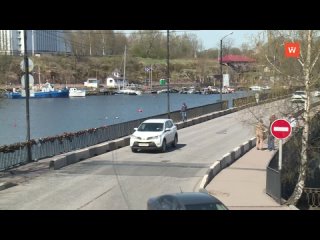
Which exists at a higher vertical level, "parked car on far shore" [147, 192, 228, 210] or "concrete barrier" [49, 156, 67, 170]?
"parked car on far shore" [147, 192, 228, 210]

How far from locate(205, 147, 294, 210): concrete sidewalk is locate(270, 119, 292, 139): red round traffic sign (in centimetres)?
215

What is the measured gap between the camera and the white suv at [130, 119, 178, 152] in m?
24.8

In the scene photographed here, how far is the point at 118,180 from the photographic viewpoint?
712 inches

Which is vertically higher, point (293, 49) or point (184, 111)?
point (293, 49)

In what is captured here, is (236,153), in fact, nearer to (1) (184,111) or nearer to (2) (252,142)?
(2) (252,142)

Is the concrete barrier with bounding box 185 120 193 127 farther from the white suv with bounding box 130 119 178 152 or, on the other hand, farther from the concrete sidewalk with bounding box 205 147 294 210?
the concrete sidewalk with bounding box 205 147 294 210

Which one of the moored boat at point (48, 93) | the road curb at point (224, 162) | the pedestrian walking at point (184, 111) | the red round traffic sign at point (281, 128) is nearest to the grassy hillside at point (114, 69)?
the moored boat at point (48, 93)

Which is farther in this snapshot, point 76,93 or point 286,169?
point 76,93

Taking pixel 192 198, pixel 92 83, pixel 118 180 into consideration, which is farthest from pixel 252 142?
pixel 92 83

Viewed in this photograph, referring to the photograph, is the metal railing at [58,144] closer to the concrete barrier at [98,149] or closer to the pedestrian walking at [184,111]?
the concrete barrier at [98,149]

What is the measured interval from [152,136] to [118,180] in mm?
6983

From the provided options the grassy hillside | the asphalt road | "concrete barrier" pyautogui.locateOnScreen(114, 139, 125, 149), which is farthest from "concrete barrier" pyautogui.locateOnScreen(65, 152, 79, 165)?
the grassy hillside

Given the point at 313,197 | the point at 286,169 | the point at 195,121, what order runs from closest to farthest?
the point at 286,169 → the point at 313,197 → the point at 195,121
